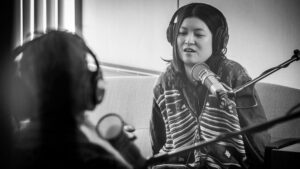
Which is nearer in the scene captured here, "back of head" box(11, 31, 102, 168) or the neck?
"back of head" box(11, 31, 102, 168)

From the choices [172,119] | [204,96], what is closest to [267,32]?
[204,96]

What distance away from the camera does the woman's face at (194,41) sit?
114 inches

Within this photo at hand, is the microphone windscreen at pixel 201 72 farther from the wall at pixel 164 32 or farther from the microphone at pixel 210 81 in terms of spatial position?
the wall at pixel 164 32

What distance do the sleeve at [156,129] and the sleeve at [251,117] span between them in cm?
61

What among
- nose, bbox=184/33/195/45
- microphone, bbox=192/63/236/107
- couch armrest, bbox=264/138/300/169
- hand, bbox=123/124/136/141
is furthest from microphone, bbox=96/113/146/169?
nose, bbox=184/33/195/45

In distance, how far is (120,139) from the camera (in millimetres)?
1010

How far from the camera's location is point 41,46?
3.30ft

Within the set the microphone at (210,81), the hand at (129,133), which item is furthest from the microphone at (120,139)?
the microphone at (210,81)

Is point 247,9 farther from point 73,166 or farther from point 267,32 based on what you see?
point 73,166

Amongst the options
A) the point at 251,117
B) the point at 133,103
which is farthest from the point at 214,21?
A: the point at 133,103

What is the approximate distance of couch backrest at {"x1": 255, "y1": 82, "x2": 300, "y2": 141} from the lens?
2.67 meters

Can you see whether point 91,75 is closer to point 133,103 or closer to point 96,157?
point 96,157

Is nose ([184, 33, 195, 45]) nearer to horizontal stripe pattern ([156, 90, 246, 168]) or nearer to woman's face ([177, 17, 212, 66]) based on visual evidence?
woman's face ([177, 17, 212, 66])

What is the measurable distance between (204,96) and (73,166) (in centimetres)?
210
